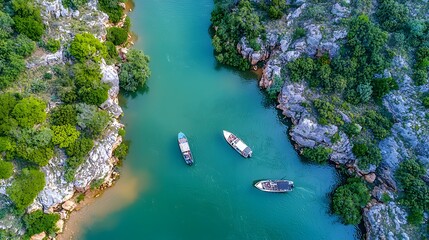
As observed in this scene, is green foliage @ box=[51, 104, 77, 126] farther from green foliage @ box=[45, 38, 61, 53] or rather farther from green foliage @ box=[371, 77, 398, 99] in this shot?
green foliage @ box=[371, 77, 398, 99]

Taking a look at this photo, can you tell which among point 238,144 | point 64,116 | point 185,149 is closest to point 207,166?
point 185,149

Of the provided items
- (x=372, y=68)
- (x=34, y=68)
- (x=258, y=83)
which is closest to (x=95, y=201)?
(x=34, y=68)

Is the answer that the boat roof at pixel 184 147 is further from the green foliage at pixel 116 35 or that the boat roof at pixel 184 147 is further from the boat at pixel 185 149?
the green foliage at pixel 116 35

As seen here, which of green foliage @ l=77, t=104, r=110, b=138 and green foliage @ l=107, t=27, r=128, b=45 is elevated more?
green foliage @ l=107, t=27, r=128, b=45

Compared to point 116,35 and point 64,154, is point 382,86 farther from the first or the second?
point 64,154

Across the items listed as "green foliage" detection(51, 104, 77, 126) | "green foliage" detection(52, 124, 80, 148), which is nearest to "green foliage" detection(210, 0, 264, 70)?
"green foliage" detection(51, 104, 77, 126)

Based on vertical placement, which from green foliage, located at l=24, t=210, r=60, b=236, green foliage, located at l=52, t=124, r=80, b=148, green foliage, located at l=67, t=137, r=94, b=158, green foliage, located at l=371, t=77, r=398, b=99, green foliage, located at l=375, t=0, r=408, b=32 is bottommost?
green foliage, located at l=24, t=210, r=60, b=236
